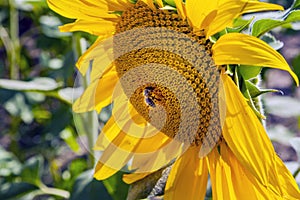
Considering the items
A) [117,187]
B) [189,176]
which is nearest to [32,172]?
[117,187]

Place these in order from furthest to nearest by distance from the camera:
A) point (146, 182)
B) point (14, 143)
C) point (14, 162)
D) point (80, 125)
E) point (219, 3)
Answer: point (14, 143) → point (14, 162) → point (80, 125) → point (146, 182) → point (219, 3)

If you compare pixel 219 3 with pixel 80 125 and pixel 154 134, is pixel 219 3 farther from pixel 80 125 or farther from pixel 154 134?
pixel 80 125

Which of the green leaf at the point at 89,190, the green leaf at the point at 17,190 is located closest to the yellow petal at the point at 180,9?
the green leaf at the point at 89,190

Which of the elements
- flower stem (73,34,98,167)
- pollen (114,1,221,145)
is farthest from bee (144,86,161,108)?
flower stem (73,34,98,167)

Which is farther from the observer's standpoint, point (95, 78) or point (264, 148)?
point (95, 78)

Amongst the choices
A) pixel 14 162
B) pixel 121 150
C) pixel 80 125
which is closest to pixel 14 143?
pixel 14 162

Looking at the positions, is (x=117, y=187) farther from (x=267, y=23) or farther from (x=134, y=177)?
(x=267, y=23)

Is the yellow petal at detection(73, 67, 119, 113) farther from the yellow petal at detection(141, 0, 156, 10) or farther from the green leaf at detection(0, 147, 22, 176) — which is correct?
the green leaf at detection(0, 147, 22, 176)
